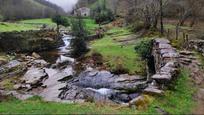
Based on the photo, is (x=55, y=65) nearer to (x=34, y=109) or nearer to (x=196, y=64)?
(x=196, y=64)

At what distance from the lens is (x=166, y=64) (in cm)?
2539

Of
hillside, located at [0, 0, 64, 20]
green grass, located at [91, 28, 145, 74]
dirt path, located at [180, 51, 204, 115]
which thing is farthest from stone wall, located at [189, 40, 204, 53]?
hillside, located at [0, 0, 64, 20]

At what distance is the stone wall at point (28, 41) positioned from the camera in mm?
64688

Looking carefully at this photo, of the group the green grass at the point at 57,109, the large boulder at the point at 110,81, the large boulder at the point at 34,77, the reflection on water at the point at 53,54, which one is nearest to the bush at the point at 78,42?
the reflection on water at the point at 53,54

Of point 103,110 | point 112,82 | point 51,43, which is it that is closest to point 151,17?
point 51,43

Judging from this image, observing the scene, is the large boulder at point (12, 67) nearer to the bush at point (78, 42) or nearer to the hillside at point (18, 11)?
the bush at point (78, 42)

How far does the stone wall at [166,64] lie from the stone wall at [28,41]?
32.5 metres

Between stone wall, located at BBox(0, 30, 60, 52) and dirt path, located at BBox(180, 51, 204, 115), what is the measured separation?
36.8m

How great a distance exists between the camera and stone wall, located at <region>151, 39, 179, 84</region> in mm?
21547

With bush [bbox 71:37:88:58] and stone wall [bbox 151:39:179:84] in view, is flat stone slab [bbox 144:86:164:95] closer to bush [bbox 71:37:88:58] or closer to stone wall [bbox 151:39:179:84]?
stone wall [bbox 151:39:179:84]

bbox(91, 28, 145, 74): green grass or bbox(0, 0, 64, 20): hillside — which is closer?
bbox(91, 28, 145, 74): green grass

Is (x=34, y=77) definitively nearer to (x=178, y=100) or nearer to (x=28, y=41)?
(x=178, y=100)

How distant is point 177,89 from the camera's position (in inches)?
848

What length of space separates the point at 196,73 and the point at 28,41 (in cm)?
4973
